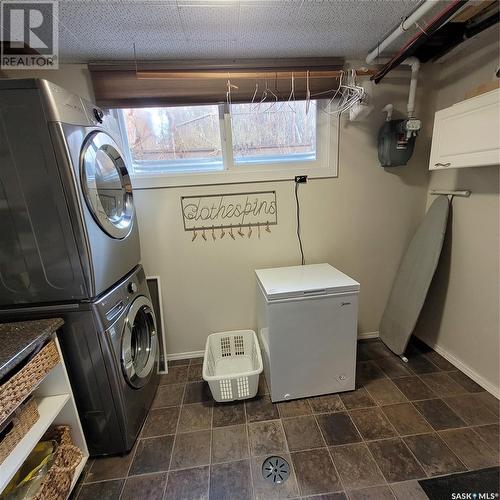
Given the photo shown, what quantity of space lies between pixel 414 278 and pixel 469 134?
104cm

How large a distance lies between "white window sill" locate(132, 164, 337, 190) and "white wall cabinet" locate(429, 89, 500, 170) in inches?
26.0

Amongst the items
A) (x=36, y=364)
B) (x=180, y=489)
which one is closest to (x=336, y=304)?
(x=180, y=489)

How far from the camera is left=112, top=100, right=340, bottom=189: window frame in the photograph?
72.3 inches

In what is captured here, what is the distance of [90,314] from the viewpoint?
1.16 metres

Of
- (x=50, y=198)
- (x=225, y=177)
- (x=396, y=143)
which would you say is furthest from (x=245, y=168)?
(x=50, y=198)

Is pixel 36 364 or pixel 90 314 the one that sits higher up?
pixel 90 314

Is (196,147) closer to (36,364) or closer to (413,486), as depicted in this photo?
(36,364)

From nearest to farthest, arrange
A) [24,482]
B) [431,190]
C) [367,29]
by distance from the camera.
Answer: [24,482] → [367,29] → [431,190]

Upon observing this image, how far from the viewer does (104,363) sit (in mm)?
1217

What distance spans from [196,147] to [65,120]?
100 cm

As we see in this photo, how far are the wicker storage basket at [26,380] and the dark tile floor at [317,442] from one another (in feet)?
2.26

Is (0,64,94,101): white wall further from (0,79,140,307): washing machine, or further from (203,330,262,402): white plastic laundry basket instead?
(203,330,262,402): white plastic laundry basket

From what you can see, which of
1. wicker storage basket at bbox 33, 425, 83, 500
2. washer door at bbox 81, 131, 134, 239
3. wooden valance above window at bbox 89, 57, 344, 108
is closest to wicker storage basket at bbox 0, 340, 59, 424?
wicker storage basket at bbox 33, 425, 83, 500

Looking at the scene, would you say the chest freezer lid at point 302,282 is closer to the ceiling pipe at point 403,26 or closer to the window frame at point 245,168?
the window frame at point 245,168
